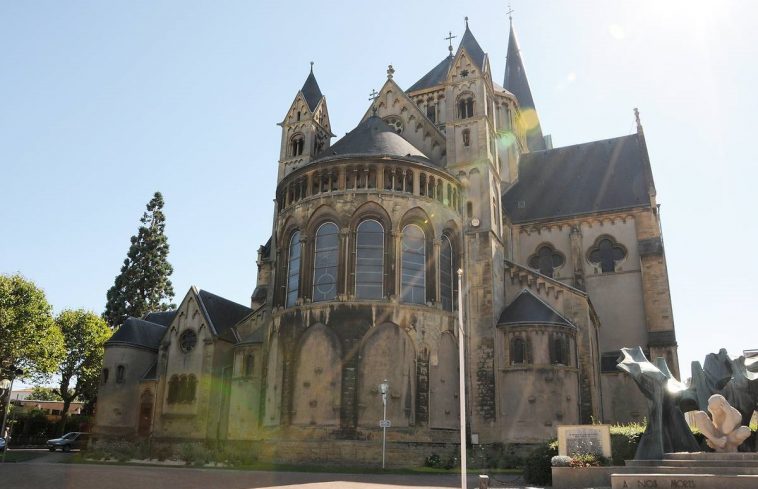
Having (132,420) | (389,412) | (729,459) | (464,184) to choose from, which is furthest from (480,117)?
(132,420)

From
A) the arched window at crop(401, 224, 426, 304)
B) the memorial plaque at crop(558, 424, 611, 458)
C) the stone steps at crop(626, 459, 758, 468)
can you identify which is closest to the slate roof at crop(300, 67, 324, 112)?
the arched window at crop(401, 224, 426, 304)

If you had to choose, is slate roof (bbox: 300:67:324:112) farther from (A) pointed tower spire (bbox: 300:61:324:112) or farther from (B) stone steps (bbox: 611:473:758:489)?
(B) stone steps (bbox: 611:473:758:489)

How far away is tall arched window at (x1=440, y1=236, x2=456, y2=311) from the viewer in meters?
34.8

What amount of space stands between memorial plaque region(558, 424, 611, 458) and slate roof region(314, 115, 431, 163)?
18569 millimetres

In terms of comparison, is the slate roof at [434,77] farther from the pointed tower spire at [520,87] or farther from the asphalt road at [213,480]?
the asphalt road at [213,480]

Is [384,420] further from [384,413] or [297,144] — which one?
[297,144]

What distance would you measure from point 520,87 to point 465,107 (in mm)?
34917

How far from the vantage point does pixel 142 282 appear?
68125 mm

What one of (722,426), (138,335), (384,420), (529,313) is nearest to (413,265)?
(529,313)

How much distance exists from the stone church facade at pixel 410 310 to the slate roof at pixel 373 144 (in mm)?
183

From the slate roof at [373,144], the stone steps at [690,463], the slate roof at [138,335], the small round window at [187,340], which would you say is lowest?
the stone steps at [690,463]

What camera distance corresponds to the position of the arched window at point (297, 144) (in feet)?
149

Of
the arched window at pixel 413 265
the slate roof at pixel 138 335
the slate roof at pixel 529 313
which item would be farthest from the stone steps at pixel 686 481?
the slate roof at pixel 138 335

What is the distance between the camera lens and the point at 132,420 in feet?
145
